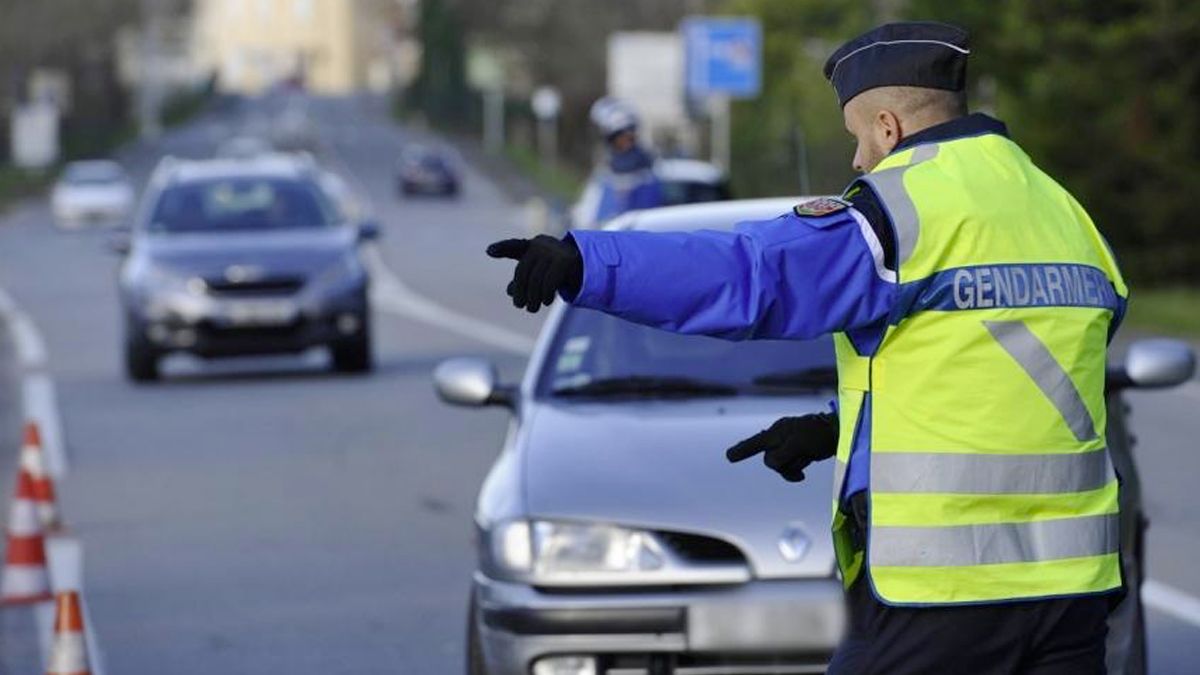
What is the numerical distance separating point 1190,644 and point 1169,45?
27347mm

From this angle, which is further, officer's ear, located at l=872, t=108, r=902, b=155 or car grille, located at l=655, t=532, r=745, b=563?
car grille, located at l=655, t=532, r=745, b=563

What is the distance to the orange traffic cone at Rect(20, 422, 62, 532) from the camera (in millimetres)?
12156

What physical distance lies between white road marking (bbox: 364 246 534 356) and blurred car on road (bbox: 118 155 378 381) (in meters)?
1.30

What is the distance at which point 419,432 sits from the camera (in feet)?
57.6

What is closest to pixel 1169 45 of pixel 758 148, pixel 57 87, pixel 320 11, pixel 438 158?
pixel 758 148

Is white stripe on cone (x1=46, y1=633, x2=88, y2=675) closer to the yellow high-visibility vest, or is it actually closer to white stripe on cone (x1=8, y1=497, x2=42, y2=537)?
white stripe on cone (x1=8, y1=497, x2=42, y2=537)

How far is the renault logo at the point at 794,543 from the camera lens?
7184mm

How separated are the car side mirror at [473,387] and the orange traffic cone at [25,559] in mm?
3075

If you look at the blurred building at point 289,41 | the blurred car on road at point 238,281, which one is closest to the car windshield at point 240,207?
the blurred car on road at point 238,281

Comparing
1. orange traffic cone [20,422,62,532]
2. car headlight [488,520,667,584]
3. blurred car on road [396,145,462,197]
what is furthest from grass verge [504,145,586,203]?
car headlight [488,520,667,584]

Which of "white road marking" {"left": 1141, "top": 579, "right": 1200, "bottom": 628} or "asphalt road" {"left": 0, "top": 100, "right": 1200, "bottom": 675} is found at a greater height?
"white road marking" {"left": 1141, "top": 579, "right": 1200, "bottom": 628}

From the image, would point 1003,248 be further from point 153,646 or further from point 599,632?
point 153,646

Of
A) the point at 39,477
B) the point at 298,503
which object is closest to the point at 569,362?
the point at 39,477

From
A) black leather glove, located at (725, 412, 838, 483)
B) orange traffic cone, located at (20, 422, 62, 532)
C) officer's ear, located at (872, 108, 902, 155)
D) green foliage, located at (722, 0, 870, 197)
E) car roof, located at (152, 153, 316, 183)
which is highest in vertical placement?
officer's ear, located at (872, 108, 902, 155)
